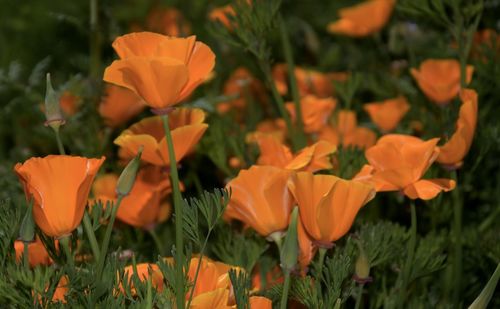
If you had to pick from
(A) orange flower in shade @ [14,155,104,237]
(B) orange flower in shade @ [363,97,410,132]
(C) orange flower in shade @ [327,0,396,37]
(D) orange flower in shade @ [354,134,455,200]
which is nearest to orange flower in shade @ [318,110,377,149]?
(B) orange flower in shade @ [363,97,410,132]

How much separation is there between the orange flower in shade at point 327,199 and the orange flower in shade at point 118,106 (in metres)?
0.54

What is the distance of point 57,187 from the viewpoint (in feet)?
2.57

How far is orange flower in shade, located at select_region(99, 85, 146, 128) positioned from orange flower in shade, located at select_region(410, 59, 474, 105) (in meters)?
0.41

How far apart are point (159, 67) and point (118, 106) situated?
54 centimetres

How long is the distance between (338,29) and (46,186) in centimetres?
90

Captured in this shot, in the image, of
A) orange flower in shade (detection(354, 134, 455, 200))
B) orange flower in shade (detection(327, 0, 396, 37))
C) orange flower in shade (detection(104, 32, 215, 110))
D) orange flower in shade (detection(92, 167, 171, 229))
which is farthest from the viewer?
orange flower in shade (detection(327, 0, 396, 37))

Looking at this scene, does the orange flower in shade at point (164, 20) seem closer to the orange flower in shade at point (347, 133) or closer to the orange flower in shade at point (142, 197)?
the orange flower in shade at point (347, 133)

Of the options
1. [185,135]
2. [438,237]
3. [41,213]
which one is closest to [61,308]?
[41,213]

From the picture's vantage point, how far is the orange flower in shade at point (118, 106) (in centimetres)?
130

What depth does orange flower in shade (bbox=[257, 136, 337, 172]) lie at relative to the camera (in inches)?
36.2

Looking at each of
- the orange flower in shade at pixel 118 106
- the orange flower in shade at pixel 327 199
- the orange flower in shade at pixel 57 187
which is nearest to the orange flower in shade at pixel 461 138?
the orange flower in shade at pixel 327 199

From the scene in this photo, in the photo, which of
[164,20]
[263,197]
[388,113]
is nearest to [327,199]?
[263,197]

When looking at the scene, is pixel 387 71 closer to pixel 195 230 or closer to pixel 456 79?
pixel 456 79

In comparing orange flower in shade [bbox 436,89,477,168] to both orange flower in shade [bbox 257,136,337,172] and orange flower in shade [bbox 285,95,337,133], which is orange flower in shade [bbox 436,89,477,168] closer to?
orange flower in shade [bbox 257,136,337,172]
